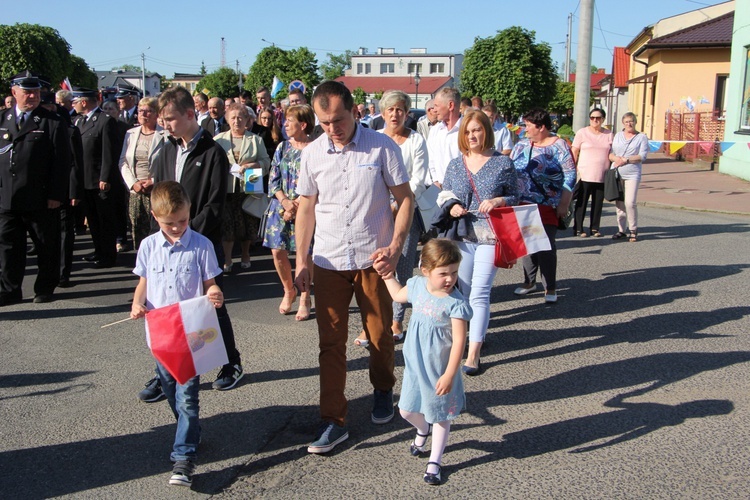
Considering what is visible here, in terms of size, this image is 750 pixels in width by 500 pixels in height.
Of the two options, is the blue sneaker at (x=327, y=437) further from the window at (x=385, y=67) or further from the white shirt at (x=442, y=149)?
the window at (x=385, y=67)

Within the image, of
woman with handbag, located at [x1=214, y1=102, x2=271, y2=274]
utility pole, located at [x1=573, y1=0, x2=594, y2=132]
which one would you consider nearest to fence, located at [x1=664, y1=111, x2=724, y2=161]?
utility pole, located at [x1=573, y1=0, x2=594, y2=132]

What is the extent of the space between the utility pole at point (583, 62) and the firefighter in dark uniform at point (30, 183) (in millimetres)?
10271

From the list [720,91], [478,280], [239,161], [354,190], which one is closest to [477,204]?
[478,280]

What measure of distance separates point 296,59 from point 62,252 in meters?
42.4

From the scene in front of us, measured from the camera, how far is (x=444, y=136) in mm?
6727

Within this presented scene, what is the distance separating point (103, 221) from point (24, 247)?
166cm

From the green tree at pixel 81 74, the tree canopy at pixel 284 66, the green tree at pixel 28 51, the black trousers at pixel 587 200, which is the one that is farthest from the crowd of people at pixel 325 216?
the green tree at pixel 81 74

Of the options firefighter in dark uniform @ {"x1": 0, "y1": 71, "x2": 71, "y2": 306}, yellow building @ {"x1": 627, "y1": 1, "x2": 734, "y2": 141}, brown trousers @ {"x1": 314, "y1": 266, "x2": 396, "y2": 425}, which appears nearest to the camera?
A: brown trousers @ {"x1": 314, "y1": 266, "x2": 396, "y2": 425}

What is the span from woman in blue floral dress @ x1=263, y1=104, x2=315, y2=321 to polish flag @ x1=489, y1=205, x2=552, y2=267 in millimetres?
1954

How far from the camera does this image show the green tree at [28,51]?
55562mm

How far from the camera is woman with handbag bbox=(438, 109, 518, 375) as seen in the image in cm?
512

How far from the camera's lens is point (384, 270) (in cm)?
384

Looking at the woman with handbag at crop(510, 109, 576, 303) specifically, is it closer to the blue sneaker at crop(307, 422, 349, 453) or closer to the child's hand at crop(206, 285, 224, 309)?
the blue sneaker at crop(307, 422, 349, 453)

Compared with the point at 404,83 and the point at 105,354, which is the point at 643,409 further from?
the point at 404,83
